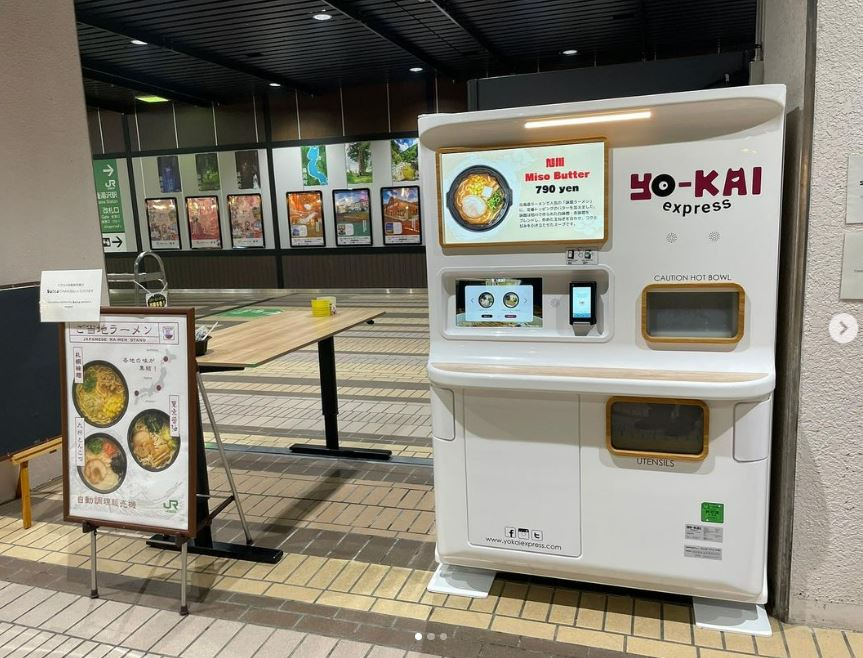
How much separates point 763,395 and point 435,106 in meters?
10.7

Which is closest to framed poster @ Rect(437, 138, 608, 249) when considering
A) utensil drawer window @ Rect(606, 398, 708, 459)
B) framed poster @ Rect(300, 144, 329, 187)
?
utensil drawer window @ Rect(606, 398, 708, 459)

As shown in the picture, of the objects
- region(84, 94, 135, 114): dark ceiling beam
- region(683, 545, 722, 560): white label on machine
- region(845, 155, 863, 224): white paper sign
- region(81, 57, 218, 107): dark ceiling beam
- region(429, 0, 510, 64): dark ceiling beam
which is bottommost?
region(683, 545, 722, 560): white label on machine

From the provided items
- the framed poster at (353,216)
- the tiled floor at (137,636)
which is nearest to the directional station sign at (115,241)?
the framed poster at (353,216)

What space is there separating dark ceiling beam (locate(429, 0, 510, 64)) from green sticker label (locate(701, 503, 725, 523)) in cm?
699

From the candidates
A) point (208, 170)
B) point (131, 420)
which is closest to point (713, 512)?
point (131, 420)

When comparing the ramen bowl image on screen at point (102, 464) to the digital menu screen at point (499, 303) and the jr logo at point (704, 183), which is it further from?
the jr logo at point (704, 183)

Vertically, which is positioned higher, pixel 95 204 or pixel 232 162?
pixel 232 162

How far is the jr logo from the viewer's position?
2084 mm

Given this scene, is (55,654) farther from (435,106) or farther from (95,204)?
(435,106)

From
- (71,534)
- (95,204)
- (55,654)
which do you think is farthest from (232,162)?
(55,654)

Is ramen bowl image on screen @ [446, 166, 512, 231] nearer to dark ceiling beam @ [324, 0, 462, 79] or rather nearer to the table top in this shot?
the table top

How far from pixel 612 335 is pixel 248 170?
475 inches

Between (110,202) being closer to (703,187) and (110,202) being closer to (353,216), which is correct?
(353,216)

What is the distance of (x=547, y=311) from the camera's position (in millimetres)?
2387
